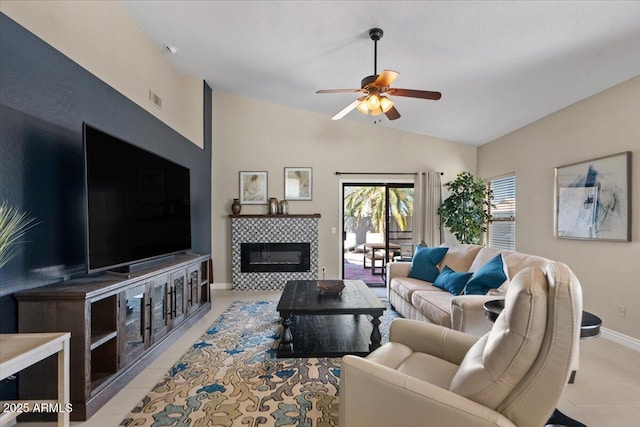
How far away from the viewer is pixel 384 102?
9.73 ft

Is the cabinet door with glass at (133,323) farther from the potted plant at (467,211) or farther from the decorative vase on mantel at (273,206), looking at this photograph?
the potted plant at (467,211)

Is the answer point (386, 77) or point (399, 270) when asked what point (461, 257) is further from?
point (386, 77)

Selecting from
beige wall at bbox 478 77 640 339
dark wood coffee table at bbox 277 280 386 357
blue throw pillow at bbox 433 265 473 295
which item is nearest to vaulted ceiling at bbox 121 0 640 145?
beige wall at bbox 478 77 640 339

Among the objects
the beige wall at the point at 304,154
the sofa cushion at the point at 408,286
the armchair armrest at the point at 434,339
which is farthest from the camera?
the beige wall at the point at 304,154

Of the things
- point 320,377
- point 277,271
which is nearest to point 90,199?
point 320,377

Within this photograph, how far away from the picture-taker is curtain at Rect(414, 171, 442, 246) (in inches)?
225

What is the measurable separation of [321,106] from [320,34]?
2168 millimetres

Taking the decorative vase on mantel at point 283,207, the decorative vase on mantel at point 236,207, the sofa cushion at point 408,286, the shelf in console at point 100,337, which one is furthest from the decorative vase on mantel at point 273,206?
the shelf in console at point 100,337

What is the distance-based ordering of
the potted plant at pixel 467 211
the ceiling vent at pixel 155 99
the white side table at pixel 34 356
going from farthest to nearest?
the potted plant at pixel 467 211 < the ceiling vent at pixel 155 99 < the white side table at pixel 34 356

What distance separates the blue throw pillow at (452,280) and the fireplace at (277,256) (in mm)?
2690

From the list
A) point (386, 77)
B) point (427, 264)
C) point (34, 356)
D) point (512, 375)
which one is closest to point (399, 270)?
point (427, 264)

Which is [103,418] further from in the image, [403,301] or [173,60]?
[173,60]

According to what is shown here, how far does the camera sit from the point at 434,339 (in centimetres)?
184

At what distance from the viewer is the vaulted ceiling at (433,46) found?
2.54 m
